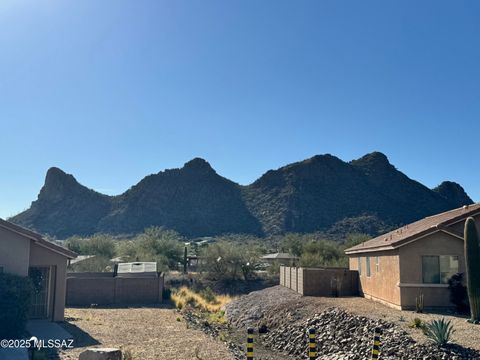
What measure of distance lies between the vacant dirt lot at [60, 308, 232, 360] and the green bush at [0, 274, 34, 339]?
80.9 inches

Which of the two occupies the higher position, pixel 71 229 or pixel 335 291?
pixel 71 229

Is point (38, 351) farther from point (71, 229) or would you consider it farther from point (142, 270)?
point (71, 229)

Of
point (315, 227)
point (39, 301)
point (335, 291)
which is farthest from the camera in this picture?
point (315, 227)

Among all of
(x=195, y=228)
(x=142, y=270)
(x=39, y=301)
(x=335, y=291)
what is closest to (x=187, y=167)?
(x=195, y=228)

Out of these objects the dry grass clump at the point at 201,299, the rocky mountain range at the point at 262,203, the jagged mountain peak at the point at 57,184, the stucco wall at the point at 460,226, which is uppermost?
the jagged mountain peak at the point at 57,184

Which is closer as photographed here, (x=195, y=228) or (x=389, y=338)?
(x=389, y=338)

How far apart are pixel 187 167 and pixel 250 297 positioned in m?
72.0

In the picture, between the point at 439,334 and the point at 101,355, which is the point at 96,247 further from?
the point at 101,355

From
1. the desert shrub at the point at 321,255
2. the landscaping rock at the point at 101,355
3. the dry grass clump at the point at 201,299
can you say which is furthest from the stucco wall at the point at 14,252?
the desert shrub at the point at 321,255

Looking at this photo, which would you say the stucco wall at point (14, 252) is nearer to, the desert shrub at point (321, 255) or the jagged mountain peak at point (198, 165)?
the desert shrub at point (321, 255)

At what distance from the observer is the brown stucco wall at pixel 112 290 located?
33906 millimetres

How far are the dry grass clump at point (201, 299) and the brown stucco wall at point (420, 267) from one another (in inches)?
A: 561

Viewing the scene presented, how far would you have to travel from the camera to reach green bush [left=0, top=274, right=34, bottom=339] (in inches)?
716

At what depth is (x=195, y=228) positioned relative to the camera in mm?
90312
